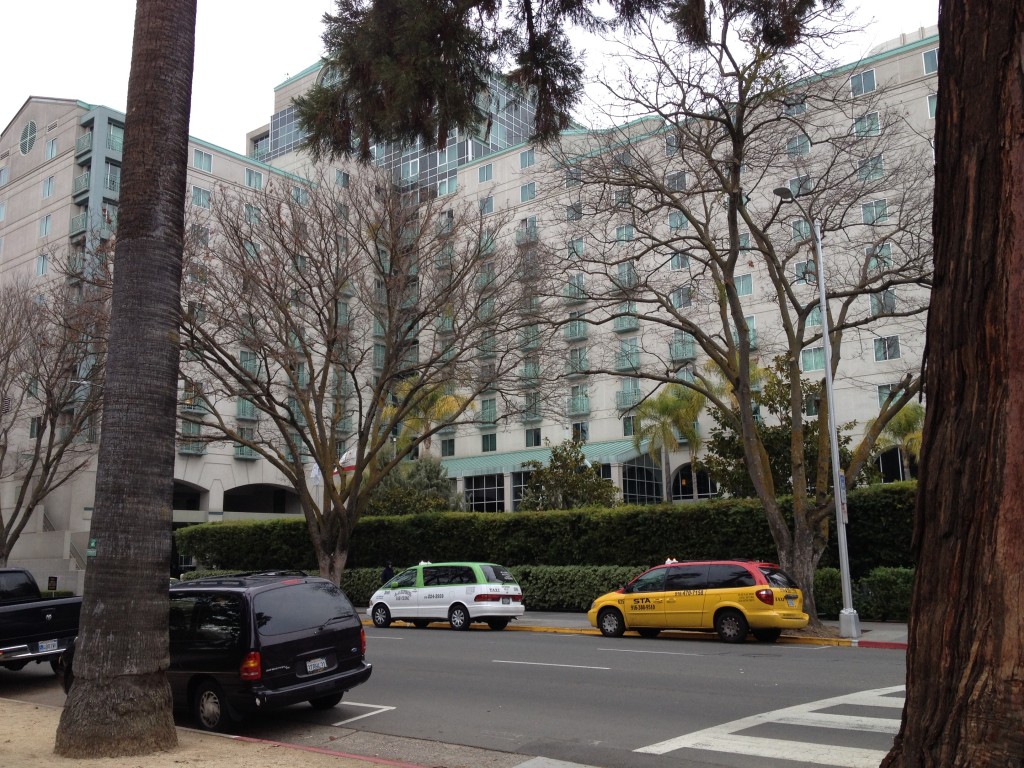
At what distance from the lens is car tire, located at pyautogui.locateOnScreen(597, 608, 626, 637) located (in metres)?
19.9

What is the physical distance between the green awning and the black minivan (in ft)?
109

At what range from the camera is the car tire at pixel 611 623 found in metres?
19.9

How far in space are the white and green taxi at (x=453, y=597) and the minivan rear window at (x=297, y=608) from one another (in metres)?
11.7

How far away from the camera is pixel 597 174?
20.7 metres

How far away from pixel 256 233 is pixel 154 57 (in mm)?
15800

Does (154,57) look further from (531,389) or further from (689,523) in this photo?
(689,523)

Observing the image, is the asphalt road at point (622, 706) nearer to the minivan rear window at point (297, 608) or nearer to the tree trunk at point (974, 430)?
the minivan rear window at point (297, 608)

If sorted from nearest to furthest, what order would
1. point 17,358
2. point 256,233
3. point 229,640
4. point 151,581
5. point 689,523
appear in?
point 151,581, point 229,640, point 256,233, point 689,523, point 17,358

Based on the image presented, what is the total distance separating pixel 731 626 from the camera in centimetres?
1833

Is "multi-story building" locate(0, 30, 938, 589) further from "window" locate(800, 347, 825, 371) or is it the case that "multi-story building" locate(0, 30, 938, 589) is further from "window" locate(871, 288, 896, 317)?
"window" locate(871, 288, 896, 317)

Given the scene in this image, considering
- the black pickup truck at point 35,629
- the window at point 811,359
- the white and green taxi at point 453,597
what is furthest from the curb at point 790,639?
the window at point 811,359

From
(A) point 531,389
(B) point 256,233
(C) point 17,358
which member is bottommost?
(A) point 531,389

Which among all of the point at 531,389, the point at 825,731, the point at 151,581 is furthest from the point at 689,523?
the point at 151,581

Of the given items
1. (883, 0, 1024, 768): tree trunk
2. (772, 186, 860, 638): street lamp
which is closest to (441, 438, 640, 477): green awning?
(772, 186, 860, 638): street lamp
